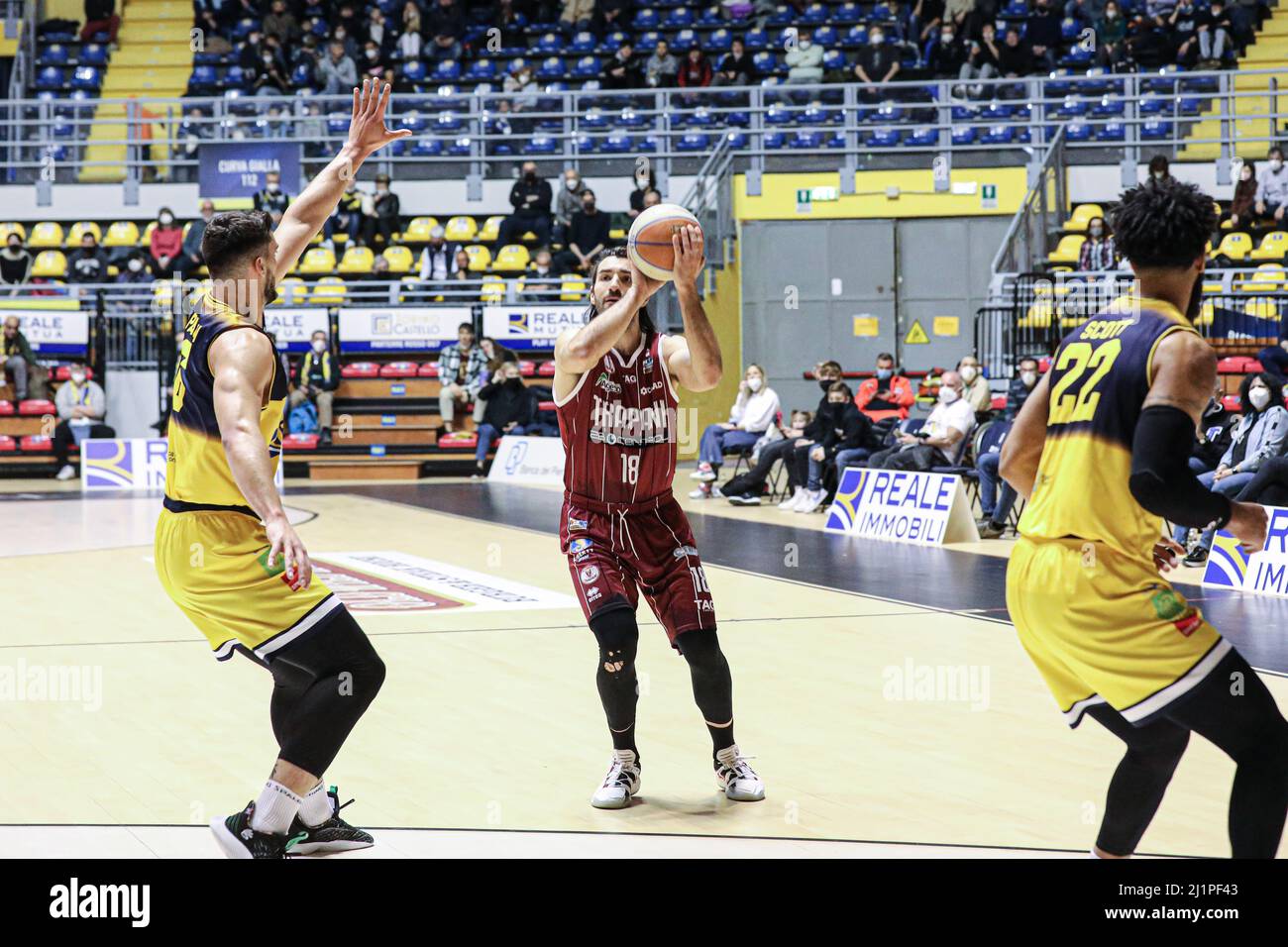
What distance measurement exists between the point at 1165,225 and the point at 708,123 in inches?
800

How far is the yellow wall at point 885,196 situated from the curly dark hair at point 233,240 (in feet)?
62.7

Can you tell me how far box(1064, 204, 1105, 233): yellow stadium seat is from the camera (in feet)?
68.3

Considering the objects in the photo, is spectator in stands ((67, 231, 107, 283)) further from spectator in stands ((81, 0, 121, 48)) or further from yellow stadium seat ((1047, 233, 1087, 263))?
yellow stadium seat ((1047, 233, 1087, 263))

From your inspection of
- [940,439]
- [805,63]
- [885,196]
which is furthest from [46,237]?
[940,439]

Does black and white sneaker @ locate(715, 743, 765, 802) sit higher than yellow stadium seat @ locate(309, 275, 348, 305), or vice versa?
yellow stadium seat @ locate(309, 275, 348, 305)

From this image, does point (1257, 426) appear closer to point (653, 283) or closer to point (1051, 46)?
point (653, 283)

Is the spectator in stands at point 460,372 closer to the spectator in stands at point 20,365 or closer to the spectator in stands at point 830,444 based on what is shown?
the spectator in stands at point 20,365

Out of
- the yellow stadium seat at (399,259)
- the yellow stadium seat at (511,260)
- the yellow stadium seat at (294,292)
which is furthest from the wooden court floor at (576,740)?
the yellow stadium seat at (399,259)

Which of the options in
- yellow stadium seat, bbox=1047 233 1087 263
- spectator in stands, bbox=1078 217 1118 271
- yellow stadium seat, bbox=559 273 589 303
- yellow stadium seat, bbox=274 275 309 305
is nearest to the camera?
spectator in stands, bbox=1078 217 1118 271

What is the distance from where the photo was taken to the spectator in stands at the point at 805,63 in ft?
79.3

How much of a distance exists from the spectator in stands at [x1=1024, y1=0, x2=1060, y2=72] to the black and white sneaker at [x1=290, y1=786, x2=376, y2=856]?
69.4 ft

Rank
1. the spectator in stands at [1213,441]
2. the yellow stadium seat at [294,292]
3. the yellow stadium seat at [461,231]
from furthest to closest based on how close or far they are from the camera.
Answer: the yellow stadium seat at [461,231], the yellow stadium seat at [294,292], the spectator in stands at [1213,441]

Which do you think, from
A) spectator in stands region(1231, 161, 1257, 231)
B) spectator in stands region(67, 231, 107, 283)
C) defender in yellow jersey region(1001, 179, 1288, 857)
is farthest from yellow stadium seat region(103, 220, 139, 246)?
defender in yellow jersey region(1001, 179, 1288, 857)

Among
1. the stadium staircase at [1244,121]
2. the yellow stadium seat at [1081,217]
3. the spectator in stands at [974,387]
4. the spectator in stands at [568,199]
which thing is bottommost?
the spectator in stands at [974,387]
